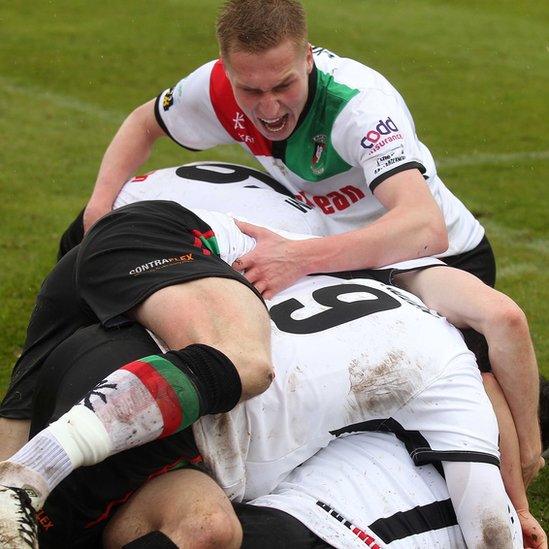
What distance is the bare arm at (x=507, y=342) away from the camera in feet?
11.7

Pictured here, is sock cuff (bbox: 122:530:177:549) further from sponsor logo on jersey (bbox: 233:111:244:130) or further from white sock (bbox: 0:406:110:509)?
sponsor logo on jersey (bbox: 233:111:244:130)

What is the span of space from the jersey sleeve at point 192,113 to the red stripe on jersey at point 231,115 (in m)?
0.05

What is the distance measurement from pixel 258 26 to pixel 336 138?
0.57 meters

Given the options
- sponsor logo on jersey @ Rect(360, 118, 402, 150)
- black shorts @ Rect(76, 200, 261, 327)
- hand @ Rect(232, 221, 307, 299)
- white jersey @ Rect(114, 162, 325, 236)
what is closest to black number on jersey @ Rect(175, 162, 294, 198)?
white jersey @ Rect(114, 162, 325, 236)

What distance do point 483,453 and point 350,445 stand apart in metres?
0.40

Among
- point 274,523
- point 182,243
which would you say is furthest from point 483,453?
point 182,243

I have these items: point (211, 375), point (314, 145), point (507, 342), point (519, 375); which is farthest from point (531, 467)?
point (314, 145)

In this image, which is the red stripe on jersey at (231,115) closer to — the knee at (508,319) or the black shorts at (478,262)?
the black shorts at (478,262)

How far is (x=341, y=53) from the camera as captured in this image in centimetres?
1145

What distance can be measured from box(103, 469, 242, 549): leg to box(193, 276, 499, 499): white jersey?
0.61 feet

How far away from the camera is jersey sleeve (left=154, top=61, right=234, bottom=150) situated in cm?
486

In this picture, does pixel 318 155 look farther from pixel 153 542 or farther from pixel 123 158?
pixel 153 542

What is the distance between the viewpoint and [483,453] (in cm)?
318

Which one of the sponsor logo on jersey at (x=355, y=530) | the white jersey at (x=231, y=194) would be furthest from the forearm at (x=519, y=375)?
the white jersey at (x=231, y=194)
